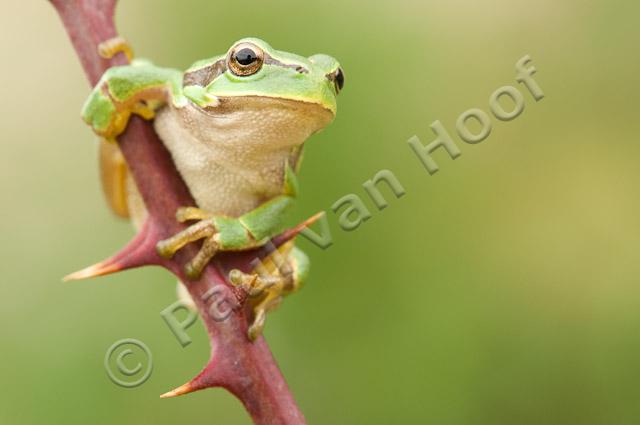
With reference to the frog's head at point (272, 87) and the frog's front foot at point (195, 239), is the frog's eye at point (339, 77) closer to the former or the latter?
the frog's head at point (272, 87)

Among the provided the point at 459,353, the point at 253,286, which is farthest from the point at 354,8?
the point at 253,286

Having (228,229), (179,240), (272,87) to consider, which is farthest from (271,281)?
(272,87)

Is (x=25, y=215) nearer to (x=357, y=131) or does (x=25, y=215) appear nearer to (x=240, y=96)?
(x=357, y=131)

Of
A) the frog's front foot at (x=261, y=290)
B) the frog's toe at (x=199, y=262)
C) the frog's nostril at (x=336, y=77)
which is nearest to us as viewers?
the frog's front foot at (x=261, y=290)

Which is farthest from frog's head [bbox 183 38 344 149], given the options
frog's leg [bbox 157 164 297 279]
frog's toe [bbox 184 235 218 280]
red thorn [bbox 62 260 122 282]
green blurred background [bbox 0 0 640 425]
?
green blurred background [bbox 0 0 640 425]

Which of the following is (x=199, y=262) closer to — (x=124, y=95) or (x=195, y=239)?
(x=195, y=239)

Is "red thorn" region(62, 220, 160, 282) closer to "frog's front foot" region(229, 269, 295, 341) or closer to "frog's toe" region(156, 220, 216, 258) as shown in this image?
"frog's toe" region(156, 220, 216, 258)

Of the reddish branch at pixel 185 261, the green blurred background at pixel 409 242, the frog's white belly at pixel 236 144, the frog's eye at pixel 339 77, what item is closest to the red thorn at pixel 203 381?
the reddish branch at pixel 185 261
